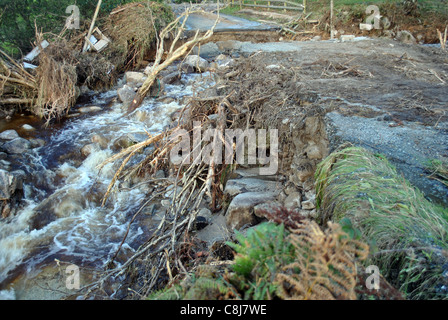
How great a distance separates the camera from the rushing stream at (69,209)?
4020 mm

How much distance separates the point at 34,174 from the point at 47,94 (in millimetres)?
2832

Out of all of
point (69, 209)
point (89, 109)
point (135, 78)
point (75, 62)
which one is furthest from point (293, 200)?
point (75, 62)

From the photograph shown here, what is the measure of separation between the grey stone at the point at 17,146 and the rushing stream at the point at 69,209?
0.52ft

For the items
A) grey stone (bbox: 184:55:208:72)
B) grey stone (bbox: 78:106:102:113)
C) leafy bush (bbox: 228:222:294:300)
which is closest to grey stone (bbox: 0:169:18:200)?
grey stone (bbox: 78:106:102:113)

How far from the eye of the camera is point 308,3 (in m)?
14.3

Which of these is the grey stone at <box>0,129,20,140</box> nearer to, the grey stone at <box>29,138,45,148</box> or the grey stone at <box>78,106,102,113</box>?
the grey stone at <box>29,138,45,148</box>

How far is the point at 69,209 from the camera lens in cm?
501

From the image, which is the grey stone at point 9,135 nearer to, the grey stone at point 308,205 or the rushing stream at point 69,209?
Result: the rushing stream at point 69,209

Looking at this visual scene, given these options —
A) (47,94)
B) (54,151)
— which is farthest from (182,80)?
(54,151)

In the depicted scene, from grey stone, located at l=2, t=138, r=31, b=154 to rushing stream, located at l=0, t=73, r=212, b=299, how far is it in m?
0.16

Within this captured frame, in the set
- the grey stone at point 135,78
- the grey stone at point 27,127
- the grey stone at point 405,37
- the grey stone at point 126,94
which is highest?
the grey stone at point 405,37

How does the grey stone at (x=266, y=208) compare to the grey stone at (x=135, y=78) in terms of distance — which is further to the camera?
the grey stone at (x=135, y=78)

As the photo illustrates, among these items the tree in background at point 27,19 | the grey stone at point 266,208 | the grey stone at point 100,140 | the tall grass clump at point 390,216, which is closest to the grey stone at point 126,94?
the grey stone at point 100,140
